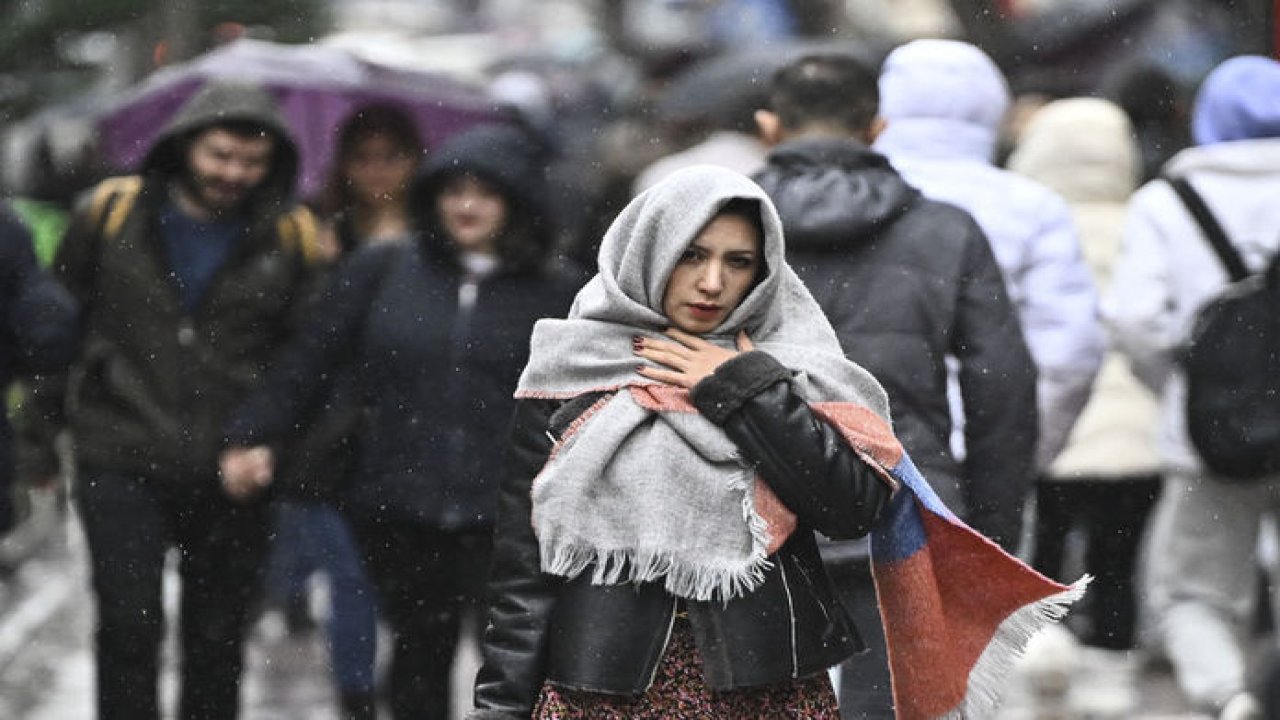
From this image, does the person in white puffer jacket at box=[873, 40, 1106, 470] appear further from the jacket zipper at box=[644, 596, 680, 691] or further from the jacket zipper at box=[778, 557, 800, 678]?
the jacket zipper at box=[644, 596, 680, 691]

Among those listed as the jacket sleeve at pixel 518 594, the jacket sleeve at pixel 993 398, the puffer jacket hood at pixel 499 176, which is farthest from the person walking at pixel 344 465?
the jacket sleeve at pixel 518 594

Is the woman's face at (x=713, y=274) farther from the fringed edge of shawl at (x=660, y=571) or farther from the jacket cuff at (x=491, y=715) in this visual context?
the jacket cuff at (x=491, y=715)

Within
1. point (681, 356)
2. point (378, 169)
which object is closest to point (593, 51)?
point (378, 169)

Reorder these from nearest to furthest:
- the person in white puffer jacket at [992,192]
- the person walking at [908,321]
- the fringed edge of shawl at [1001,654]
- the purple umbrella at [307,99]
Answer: the fringed edge of shawl at [1001,654]
the person walking at [908,321]
the person in white puffer jacket at [992,192]
the purple umbrella at [307,99]

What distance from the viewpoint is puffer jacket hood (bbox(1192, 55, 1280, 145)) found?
26.7 ft

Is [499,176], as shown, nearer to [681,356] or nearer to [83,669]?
[681,356]

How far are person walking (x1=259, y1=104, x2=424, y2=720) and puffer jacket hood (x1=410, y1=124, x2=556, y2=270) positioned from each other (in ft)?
0.40

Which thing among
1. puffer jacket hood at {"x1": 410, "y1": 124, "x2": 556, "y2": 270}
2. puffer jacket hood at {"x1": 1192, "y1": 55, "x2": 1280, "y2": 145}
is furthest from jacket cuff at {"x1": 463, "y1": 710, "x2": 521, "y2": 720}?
puffer jacket hood at {"x1": 1192, "y1": 55, "x2": 1280, "y2": 145}

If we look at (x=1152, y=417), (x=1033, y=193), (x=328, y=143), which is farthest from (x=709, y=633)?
(x=328, y=143)

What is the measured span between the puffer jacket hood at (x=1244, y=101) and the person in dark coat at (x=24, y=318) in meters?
3.26

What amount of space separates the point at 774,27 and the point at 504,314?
11.4 metres

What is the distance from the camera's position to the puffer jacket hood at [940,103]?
727cm

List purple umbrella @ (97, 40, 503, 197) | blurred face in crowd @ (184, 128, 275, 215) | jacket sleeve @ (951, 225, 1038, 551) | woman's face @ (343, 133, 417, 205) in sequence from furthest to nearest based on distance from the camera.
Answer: purple umbrella @ (97, 40, 503, 197) < woman's face @ (343, 133, 417, 205) < blurred face in crowd @ (184, 128, 275, 215) < jacket sleeve @ (951, 225, 1038, 551)

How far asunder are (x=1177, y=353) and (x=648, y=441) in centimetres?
337
